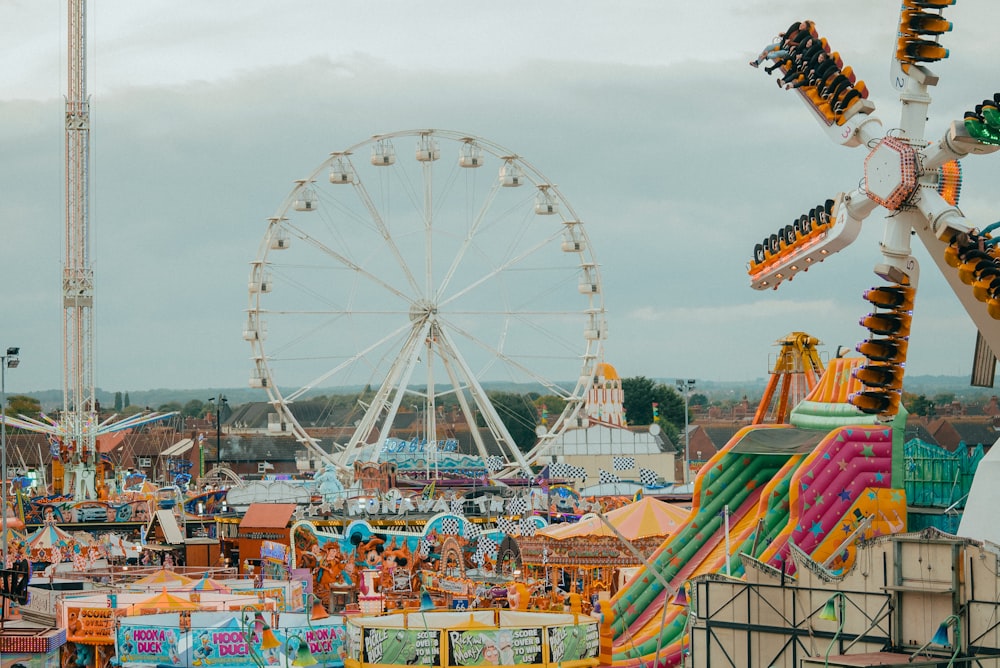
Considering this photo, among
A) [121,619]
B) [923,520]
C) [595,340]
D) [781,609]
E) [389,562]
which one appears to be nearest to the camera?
[781,609]

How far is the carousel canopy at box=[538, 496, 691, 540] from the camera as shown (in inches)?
1446

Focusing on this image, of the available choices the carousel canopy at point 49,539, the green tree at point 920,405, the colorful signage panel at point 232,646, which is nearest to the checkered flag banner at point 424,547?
the carousel canopy at point 49,539

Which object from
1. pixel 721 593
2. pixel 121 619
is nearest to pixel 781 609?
pixel 721 593

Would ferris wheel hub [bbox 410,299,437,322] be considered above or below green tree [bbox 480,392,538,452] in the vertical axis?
above

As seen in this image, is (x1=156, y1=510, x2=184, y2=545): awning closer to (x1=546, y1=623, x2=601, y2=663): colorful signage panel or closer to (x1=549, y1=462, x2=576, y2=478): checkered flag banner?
(x1=549, y1=462, x2=576, y2=478): checkered flag banner

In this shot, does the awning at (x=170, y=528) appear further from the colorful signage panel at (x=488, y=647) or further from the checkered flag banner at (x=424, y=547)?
the colorful signage panel at (x=488, y=647)

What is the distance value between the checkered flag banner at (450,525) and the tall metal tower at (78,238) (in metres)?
36.4

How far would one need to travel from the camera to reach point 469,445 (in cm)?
15262

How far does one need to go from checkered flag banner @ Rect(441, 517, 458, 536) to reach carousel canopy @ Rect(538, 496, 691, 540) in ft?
19.9

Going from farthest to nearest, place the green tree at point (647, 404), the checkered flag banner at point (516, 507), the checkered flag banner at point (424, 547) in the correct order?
the green tree at point (647, 404) < the checkered flag banner at point (516, 507) < the checkered flag banner at point (424, 547)

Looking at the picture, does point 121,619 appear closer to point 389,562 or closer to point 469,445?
point 389,562

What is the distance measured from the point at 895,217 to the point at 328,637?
10.5 metres

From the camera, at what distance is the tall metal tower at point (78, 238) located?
76.8 metres

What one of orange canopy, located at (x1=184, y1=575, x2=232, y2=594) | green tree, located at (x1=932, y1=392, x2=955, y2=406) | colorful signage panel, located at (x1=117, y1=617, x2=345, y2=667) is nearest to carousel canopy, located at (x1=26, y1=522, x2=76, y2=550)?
orange canopy, located at (x1=184, y1=575, x2=232, y2=594)
